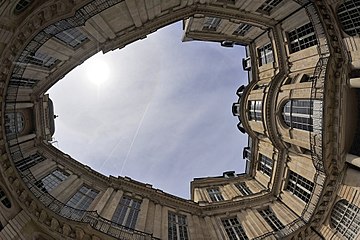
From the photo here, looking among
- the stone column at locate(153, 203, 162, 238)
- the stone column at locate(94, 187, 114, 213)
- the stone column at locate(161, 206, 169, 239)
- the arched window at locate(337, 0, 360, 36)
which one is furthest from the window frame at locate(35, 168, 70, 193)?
the arched window at locate(337, 0, 360, 36)

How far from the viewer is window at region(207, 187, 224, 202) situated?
32219 mm

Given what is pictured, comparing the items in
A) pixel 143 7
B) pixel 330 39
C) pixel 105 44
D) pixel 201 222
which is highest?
pixel 143 7

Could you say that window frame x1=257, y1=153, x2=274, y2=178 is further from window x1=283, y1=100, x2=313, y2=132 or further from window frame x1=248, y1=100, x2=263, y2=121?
window x1=283, y1=100, x2=313, y2=132

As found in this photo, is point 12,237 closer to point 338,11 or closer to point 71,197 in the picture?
point 71,197

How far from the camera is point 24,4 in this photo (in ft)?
47.2

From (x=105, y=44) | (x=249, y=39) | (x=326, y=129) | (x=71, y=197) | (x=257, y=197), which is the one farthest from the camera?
(x=249, y=39)

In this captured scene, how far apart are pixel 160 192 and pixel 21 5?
1912 centimetres

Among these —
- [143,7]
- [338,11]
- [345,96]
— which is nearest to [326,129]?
[345,96]

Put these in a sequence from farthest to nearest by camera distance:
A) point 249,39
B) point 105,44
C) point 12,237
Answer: point 249,39, point 105,44, point 12,237

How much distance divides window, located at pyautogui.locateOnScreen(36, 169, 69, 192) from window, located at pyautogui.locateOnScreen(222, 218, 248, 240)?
14992 millimetres

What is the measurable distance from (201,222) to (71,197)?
11475 millimetres

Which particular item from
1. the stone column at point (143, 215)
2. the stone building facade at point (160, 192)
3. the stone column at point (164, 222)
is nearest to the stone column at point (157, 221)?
the stone building facade at point (160, 192)

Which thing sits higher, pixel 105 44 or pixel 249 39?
pixel 249 39

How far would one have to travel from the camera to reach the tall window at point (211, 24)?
106ft
